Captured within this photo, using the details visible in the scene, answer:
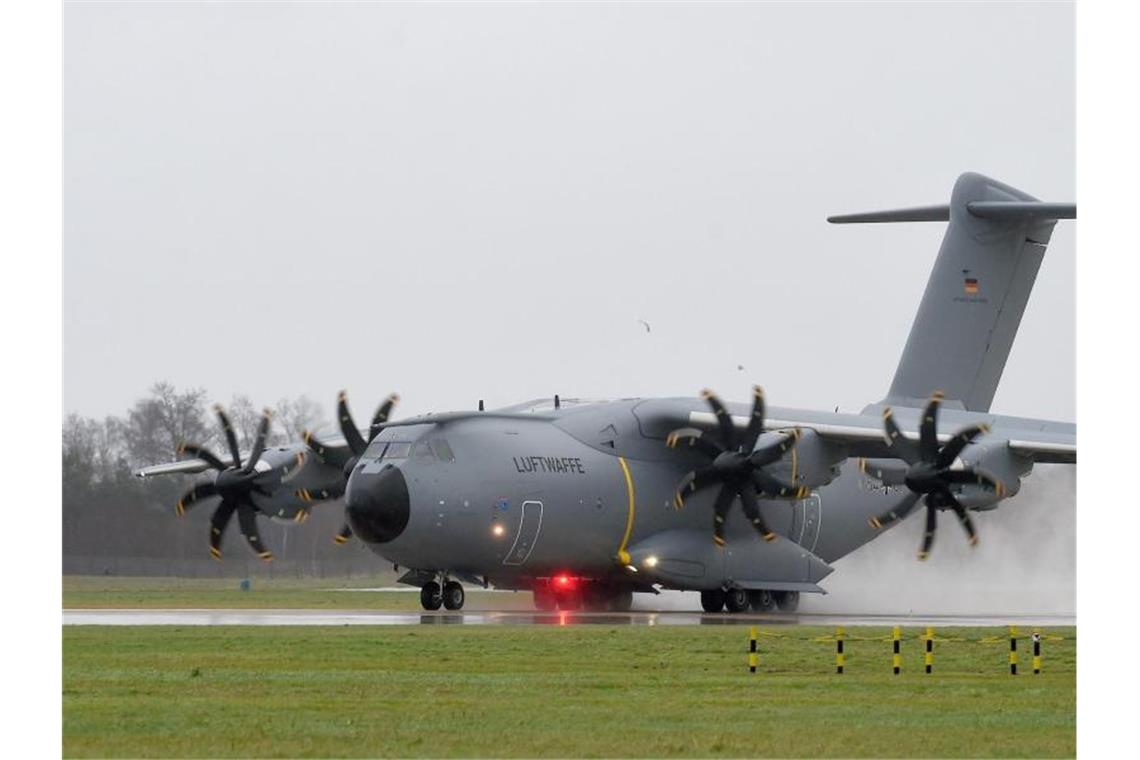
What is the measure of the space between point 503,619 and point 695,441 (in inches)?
207

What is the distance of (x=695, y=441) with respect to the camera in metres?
35.1

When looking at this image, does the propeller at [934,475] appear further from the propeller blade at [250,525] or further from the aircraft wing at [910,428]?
the propeller blade at [250,525]

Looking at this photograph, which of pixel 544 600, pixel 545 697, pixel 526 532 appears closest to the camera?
pixel 545 697

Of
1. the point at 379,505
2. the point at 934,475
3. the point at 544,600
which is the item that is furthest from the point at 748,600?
the point at 379,505

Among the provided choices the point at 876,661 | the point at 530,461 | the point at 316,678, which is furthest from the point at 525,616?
the point at 316,678

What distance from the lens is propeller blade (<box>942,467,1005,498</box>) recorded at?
32.4 m

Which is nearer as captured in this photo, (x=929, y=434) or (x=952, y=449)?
(x=952, y=449)

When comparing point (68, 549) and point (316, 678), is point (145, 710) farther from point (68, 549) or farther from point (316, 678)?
point (68, 549)

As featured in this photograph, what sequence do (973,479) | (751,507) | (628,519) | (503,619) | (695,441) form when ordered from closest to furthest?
(503,619), (973,479), (751,507), (695,441), (628,519)

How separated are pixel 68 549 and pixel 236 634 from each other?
29.2m

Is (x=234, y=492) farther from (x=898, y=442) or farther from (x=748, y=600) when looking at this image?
(x=898, y=442)

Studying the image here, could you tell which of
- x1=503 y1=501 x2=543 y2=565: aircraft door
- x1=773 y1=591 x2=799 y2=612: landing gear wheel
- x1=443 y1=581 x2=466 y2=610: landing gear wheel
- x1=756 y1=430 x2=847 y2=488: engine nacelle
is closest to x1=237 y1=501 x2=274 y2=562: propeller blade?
x1=443 y1=581 x2=466 y2=610: landing gear wheel

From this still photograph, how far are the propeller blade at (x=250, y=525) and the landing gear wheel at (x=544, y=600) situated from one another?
5725 millimetres

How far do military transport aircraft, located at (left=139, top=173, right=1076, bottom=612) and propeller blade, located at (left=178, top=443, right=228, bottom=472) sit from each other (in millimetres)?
73
